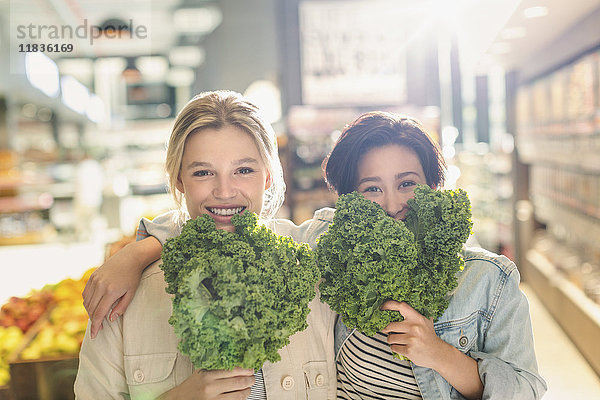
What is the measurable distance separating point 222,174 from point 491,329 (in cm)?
76

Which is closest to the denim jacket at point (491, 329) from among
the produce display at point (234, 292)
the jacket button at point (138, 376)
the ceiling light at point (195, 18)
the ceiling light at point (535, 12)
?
the produce display at point (234, 292)

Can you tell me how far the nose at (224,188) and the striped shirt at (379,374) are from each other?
0.52 meters

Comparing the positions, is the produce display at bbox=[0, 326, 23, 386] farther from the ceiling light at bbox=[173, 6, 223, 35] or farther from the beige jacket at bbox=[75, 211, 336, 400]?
the ceiling light at bbox=[173, 6, 223, 35]

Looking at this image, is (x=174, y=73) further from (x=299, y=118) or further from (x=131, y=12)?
(x=299, y=118)

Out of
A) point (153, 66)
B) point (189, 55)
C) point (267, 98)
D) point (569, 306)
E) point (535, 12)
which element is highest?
point (189, 55)

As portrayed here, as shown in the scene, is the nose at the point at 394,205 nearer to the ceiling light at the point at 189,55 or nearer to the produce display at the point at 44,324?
the produce display at the point at 44,324

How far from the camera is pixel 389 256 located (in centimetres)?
114

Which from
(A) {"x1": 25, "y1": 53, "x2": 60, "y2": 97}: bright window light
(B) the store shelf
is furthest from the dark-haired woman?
(A) {"x1": 25, "y1": 53, "x2": 60, "y2": 97}: bright window light

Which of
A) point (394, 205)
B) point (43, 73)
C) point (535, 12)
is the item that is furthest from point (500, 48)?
point (43, 73)

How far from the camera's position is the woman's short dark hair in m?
1.46

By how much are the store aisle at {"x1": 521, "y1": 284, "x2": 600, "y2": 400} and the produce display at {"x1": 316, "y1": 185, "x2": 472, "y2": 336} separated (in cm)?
309

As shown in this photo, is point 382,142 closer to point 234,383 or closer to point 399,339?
point 399,339

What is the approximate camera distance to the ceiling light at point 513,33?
14.9ft

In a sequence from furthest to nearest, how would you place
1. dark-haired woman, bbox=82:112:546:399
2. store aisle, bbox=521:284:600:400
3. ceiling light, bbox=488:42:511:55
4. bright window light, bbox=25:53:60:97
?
bright window light, bbox=25:53:60:97, ceiling light, bbox=488:42:511:55, store aisle, bbox=521:284:600:400, dark-haired woman, bbox=82:112:546:399
